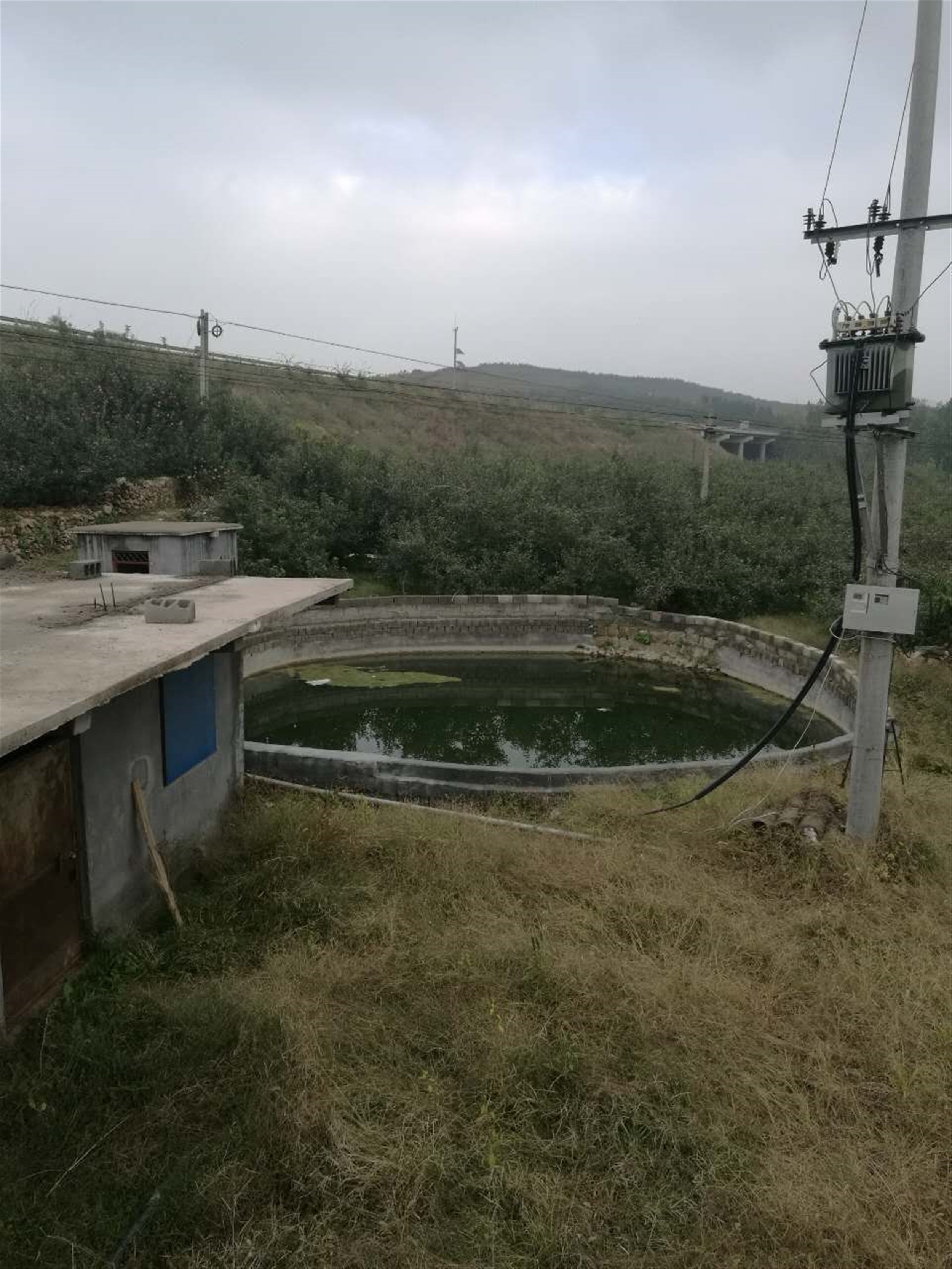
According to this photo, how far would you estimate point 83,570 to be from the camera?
8227 mm

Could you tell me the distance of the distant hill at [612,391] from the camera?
6988cm

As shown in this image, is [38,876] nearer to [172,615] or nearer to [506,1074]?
[172,615]

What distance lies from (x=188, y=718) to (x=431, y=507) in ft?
47.8

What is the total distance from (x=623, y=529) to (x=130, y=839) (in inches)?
622

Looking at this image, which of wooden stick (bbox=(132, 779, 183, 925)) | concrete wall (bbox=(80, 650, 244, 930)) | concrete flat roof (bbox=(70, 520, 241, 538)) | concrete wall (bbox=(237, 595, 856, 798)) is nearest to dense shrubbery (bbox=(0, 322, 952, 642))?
concrete wall (bbox=(237, 595, 856, 798))

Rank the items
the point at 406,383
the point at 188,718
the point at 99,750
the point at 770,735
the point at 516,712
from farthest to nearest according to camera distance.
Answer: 1. the point at 406,383
2. the point at 516,712
3. the point at 770,735
4. the point at 188,718
5. the point at 99,750

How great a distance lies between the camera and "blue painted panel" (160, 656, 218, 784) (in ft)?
19.4

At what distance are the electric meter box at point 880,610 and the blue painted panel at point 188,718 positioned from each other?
15.7ft

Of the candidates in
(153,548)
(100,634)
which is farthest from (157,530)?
(100,634)

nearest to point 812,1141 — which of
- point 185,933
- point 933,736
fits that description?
point 185,933

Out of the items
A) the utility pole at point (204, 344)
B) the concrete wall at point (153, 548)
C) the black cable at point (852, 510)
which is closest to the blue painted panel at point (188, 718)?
the black cable at point (852, 510)

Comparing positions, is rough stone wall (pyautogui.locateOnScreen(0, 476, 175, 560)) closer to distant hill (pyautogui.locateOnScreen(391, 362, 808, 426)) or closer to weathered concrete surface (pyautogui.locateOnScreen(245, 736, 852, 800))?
weathered concrete surface (pyautogui.locateOnScreen(245, 736, 852, 800))

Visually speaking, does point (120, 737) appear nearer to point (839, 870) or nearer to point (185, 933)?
point (185, 933)

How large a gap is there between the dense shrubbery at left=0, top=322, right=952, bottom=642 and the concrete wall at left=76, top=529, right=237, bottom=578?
492 cm
